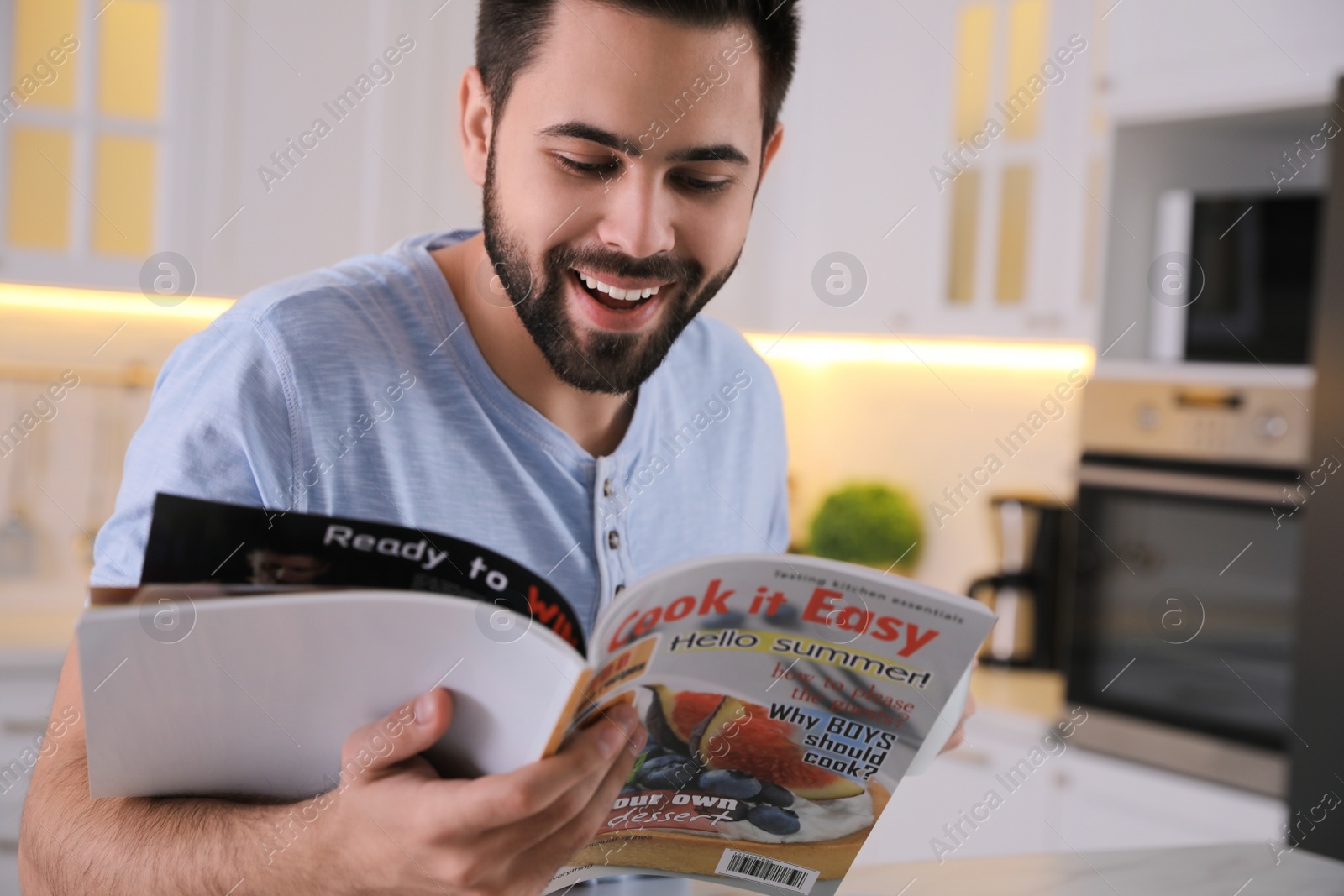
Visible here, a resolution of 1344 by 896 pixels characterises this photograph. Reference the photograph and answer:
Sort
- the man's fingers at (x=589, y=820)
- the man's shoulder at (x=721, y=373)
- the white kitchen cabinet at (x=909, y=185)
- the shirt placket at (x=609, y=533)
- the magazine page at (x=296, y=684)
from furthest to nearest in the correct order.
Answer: the white kitchen cabinet at (x=909, y=185)
the man's shoulder at (x=721, y=373)
the shirt placket at (x=609, y=533)
the man's fingers at (x=589, y=820)
the magazine page at (x=296, y=684)

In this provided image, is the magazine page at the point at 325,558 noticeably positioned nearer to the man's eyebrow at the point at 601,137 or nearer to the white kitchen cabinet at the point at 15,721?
the man's eyebrow at the point at 601,137

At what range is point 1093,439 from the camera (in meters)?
2.16

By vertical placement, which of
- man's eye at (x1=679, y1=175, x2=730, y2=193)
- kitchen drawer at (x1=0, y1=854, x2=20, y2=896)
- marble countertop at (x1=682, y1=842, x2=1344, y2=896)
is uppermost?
man's eye at (x1=679, y1=175, x2=730, y2=193)

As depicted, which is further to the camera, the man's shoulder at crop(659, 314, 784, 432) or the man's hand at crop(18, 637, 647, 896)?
the man's shoulder at crop(659, 314, 784, 432)

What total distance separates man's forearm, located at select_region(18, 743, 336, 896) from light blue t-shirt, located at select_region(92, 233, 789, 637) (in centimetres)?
15

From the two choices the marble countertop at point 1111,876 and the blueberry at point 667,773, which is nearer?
the blueberry at point 667,773

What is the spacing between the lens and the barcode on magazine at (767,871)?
824 mm

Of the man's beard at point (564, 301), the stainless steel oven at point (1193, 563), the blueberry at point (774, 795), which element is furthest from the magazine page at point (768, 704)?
the stainless steel oven at point (1193, 563)

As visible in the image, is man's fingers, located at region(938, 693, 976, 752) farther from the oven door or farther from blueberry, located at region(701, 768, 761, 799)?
the oven door

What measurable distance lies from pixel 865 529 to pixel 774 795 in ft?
6.83

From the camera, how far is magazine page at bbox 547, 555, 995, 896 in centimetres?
67

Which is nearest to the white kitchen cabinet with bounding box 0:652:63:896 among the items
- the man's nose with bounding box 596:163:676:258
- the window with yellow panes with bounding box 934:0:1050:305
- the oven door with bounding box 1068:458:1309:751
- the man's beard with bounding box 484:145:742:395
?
the man's beard with bounding box 484:145:742:395

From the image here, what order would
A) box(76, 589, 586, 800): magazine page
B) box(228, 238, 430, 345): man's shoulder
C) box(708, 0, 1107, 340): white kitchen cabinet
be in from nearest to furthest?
box(76, 589, 586, 800): magazine page < box(228, 238, 430, 345): man's shoulder < box(708, 0, 1107, 340): white kitchen cabinet

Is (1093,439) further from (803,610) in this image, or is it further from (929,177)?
(803,610)
